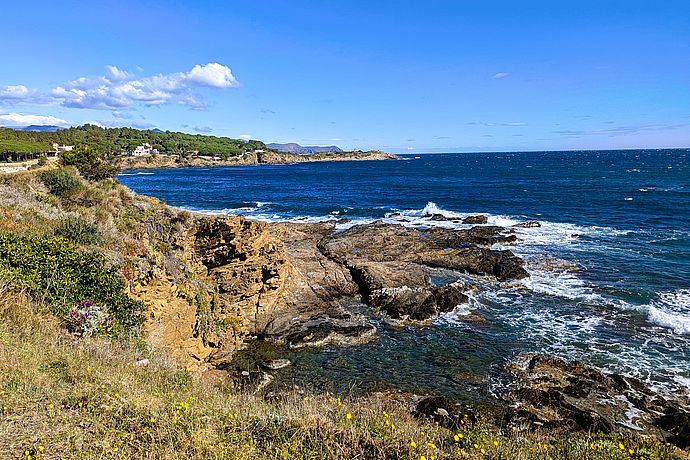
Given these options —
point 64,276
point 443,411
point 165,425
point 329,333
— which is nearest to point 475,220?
point 329,333

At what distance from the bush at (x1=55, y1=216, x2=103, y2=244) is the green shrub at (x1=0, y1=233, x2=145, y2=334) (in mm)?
1061

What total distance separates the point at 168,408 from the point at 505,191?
66.7 metres

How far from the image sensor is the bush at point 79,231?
12.6m

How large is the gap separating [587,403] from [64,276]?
15423mm

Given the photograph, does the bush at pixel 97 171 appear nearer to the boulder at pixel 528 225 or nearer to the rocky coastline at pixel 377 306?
the rocky coastline at pixel 377 306

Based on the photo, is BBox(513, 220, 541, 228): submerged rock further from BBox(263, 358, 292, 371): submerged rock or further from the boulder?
BBox(263, 358, 292, 371): submerged rock

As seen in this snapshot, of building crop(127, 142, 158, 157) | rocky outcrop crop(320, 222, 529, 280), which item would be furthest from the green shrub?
building crop(127, 142, 158, 157)

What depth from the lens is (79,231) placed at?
1273 cm

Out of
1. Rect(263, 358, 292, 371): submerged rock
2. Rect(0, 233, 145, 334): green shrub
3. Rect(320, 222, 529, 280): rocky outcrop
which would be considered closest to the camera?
Rect(0, 233, 145, 334): green shrub

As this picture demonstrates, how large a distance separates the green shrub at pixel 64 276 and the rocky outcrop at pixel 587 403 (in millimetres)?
11315

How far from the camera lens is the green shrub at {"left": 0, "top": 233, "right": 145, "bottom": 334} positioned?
9367 mm

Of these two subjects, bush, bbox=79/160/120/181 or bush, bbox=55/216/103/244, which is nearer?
bush, bbox=55/216/103/244

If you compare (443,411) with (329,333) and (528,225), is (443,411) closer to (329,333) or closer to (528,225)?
(329,333)

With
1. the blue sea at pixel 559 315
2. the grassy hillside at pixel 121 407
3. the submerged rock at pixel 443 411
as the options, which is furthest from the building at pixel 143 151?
the submerged rock at pixel 443 411
